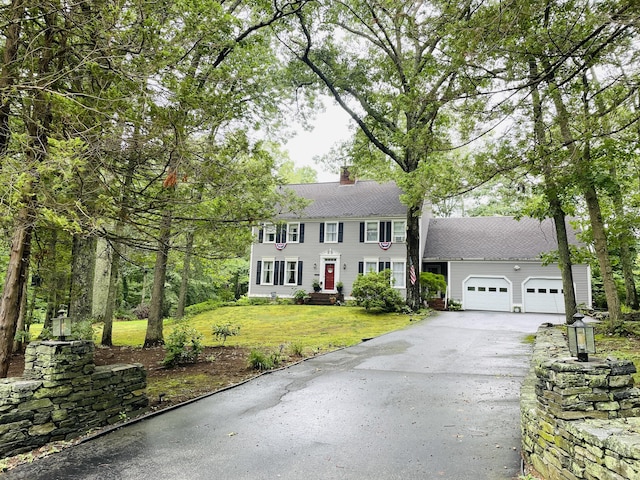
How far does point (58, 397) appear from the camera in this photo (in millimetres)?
4910

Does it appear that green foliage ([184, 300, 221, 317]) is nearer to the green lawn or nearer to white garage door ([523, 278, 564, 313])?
the green lawn

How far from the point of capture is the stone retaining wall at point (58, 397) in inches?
178

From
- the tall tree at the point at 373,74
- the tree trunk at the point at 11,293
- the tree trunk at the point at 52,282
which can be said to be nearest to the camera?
the tree trunk at the point at 11,293

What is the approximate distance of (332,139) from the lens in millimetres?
21688

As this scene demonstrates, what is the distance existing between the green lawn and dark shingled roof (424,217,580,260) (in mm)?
7305

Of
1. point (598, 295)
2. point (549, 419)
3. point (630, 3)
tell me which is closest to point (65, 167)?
point (549, 419)

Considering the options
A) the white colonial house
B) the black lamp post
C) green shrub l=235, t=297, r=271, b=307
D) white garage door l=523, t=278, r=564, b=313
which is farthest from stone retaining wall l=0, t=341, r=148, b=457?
white garage door l=523, t=278, r=564, b=313

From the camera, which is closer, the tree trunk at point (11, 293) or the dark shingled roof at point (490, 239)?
the tree trunk at point (11, 293)

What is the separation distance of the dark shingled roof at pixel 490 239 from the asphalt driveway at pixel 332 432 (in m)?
15.5

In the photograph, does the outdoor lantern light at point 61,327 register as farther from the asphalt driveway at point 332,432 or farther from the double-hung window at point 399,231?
the double-hung window at point 399,231

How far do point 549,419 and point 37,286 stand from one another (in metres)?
11.3

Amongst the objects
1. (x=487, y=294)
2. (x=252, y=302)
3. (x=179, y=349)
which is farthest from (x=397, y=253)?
(x=179, y=349)

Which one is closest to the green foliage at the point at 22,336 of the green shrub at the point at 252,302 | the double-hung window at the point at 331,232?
the green shrub at the point at 252,302

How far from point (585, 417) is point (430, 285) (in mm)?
18305
